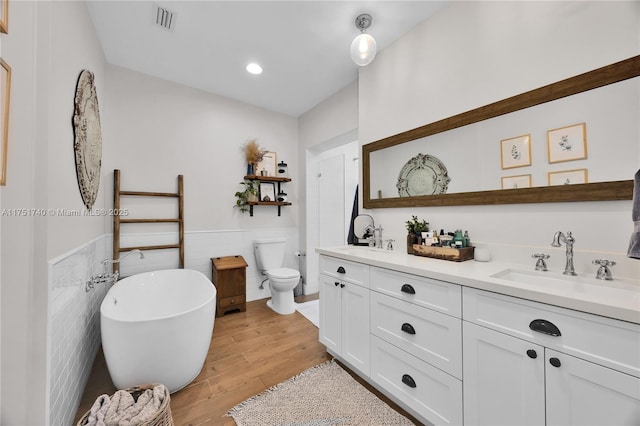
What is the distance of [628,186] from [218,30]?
2729 millimetres

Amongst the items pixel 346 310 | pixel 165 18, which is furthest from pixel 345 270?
pixel 165 18

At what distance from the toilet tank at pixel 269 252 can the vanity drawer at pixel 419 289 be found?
183 centimetres

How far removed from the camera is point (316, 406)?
1.47 m

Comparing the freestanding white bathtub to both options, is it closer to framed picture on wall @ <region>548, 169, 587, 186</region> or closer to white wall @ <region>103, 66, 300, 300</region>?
white wall @ <region>103, 66, 300, 300</region>

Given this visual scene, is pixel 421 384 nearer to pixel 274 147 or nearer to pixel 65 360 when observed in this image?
pixel 65 360

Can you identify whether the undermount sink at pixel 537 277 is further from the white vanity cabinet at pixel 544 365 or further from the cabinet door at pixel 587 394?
the cabinet door at pixel 587 394

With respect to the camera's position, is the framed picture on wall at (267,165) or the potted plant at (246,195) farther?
the framed picture on wall at (267,165)

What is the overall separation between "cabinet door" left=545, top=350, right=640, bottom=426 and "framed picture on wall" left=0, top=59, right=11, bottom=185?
2033 mm

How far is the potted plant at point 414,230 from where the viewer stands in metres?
1.79

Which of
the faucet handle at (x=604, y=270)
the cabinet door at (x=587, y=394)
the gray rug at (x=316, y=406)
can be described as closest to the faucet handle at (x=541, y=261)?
the faucet handle at (x=604, y=270)

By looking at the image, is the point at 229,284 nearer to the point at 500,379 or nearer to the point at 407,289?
the point at 407,289

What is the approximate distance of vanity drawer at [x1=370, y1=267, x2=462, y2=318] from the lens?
118cm

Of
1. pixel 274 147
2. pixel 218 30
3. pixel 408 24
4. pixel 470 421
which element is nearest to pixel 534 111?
pixel 408 24

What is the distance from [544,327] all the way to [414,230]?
3.27 feet
